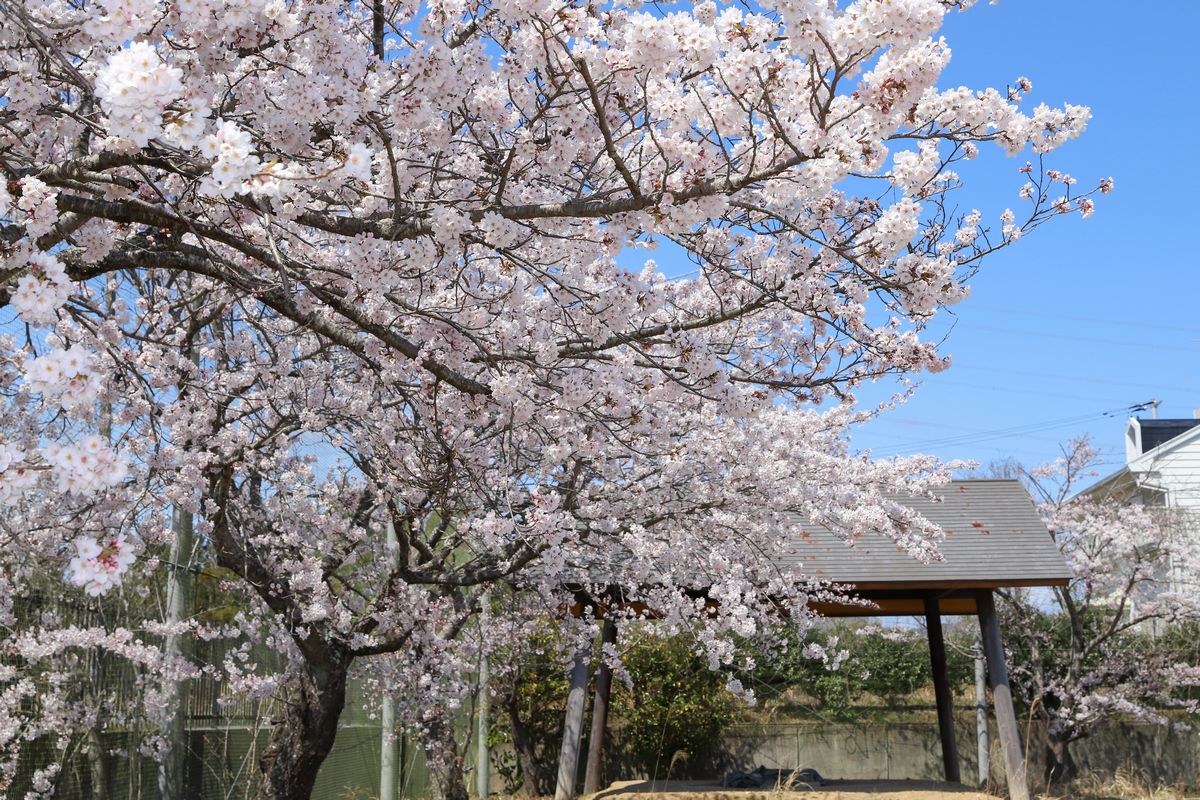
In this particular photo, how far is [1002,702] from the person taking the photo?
10625 mm

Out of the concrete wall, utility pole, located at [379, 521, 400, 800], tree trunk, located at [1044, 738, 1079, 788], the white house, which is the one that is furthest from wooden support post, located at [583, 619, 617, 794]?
the white house

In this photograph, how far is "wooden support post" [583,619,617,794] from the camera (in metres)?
10.8

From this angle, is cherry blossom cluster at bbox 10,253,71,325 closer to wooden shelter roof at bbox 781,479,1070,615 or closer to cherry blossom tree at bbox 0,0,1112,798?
cherry blossom tree at bbox 0,0,1112,798

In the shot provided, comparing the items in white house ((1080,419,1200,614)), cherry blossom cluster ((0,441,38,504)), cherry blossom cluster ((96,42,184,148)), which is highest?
white house ((1080,419,1200,614))

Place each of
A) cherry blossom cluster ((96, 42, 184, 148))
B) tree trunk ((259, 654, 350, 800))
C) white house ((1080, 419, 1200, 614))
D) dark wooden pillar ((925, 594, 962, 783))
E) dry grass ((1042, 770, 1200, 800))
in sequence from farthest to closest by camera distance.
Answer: white house ((1080, 419, 1200, 614)), dry grass ((1042, 770, 1200, 800)), dark wooden pillar ((925, 594, 962, 783)), tree trunk ((259, 654, 350, 800)), cherry blossom cluster ((96, 42, 184, 148))

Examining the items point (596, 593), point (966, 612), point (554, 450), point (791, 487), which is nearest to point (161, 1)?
point (554, 450)

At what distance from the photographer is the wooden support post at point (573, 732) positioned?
33.7 ft

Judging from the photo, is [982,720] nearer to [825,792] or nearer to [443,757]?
[825,792]

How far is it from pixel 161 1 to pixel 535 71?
1.16 m

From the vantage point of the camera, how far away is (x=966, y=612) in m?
14.7

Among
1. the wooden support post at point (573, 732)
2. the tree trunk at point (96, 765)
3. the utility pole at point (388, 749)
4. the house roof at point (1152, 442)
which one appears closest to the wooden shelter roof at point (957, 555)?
the wooden support post at point (573, 732)

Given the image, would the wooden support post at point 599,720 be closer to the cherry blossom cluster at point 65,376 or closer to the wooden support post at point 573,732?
the wooden support post at point 573,732

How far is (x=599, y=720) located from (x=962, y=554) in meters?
4.00

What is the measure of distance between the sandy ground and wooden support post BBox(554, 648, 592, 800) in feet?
0.95
